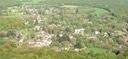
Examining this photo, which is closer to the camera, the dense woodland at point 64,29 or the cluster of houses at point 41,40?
the dense woodland at point 64,29

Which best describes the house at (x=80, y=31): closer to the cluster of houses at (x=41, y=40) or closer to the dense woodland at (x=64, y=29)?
the dense woodland at (x=64, y=29)

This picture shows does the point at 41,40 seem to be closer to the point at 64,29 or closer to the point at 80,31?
the point at 64,29

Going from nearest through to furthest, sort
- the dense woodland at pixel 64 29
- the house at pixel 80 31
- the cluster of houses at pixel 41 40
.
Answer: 1. the dense woodland at pixel 64 29
2. the cluster of houses at pixel 41 40
3. the house at pixel 80 31

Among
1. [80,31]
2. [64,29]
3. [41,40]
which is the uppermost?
[41,40]

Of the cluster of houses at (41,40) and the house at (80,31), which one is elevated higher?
the cluster of houses at (41,40)

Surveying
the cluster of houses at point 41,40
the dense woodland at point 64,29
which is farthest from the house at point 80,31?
the cluster of houses at point 41,40

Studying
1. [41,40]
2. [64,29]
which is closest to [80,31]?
[64,29]

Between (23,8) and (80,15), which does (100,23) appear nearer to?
(80,15)

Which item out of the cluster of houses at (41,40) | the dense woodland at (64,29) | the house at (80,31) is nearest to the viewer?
the dense woodland at (64,29)

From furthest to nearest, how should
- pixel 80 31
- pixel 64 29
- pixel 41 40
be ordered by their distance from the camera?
1. pixel 64 29
2. pixel 80 31
3. pixel 41 40
